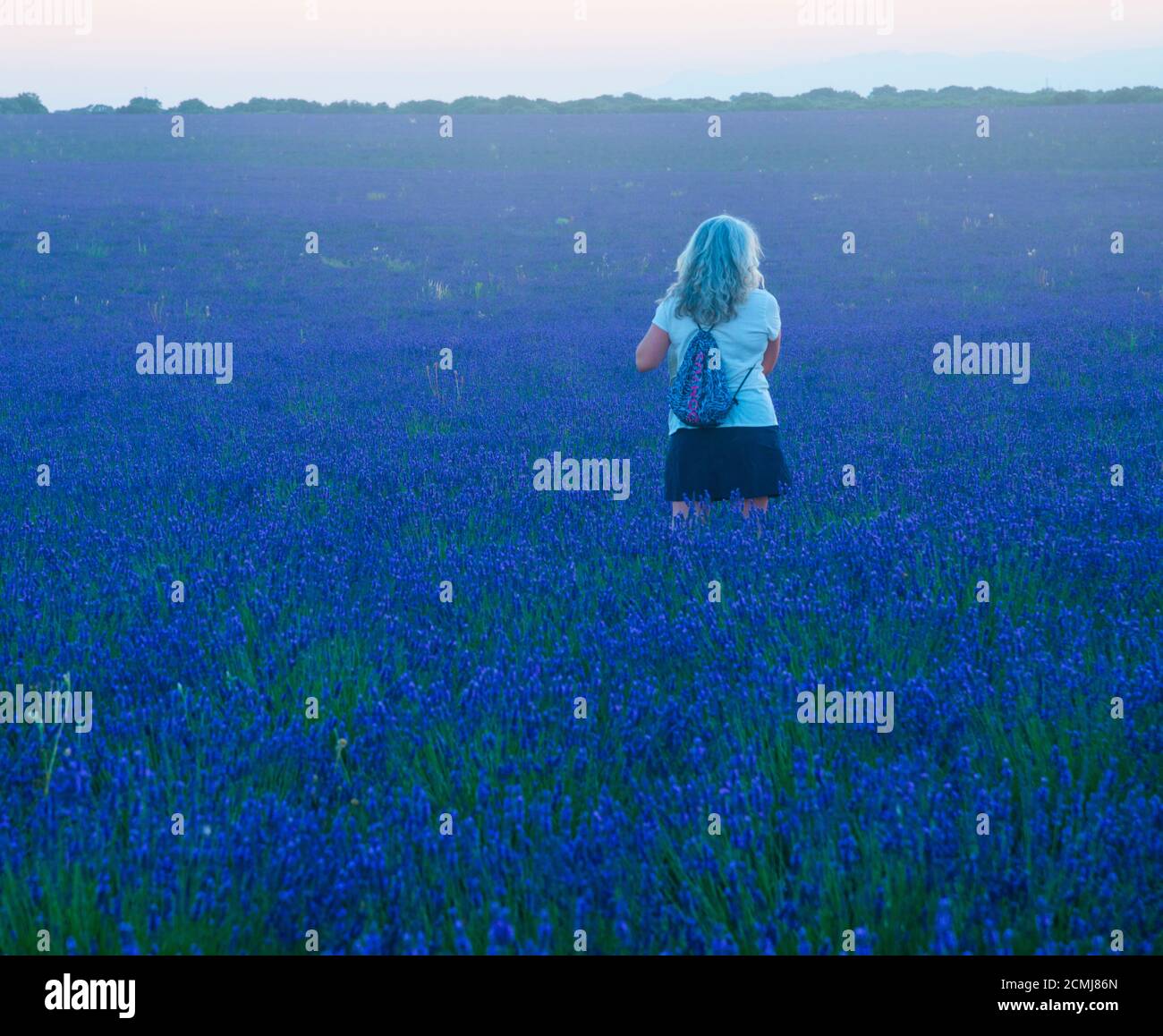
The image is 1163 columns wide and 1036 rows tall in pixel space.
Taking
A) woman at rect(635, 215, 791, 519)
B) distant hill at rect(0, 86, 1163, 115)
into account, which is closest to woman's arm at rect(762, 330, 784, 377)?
woman at rect(635, 215, 791, 519)

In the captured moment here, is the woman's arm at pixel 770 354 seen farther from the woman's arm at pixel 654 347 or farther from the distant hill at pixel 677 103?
the distant hill at pixel 677 103

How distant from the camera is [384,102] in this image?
54781 millimetres

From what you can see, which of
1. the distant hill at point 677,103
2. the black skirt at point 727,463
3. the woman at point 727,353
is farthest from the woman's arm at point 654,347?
the distant hill at point 677,103

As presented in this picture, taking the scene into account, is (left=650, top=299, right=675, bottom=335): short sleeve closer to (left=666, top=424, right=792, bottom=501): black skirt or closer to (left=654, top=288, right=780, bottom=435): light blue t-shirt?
(left=654, top=288, right=780, bottom=435): light blue t-shirt

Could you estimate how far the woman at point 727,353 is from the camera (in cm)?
471

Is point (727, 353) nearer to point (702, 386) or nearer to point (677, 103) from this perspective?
point (702, 386)

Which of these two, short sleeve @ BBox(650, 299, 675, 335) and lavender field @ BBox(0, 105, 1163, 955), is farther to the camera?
short sleeve @ BBox(650, 299, 675, 335)

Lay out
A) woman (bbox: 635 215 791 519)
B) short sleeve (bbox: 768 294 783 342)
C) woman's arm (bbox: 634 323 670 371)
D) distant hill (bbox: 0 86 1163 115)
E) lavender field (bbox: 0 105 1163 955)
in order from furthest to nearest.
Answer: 1. distant hill (bbox: 0 86 1163 115)
2. woman's arm (bbox: 634 323 670 371)
3. short sleeve (bbox: 768 294 783 342)
4. woman (bbox: 635 215 791 519)
5. lavender field (bbox: 0 105 1163 955)

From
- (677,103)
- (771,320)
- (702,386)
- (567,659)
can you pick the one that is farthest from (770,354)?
(677,103)

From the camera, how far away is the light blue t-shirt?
4.80 m

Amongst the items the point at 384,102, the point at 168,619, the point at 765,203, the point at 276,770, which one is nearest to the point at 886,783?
the point at 276,770

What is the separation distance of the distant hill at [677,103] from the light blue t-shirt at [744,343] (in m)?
46.7
